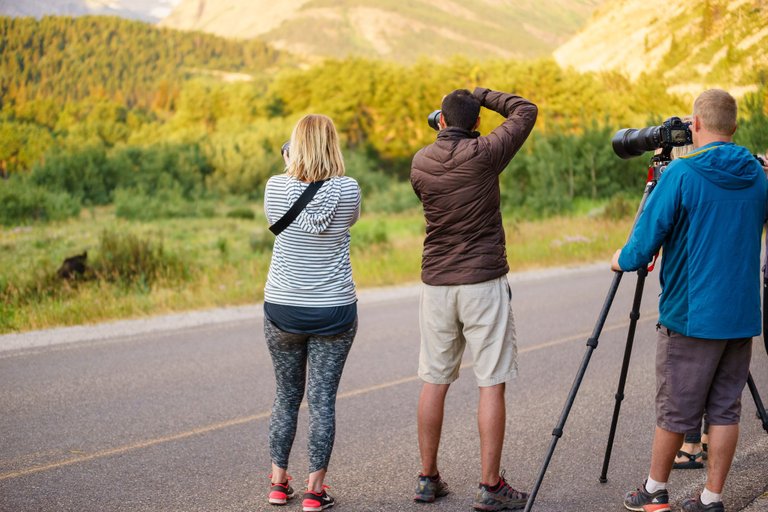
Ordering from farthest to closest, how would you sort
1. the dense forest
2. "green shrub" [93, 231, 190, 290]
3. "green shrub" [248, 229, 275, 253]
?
the dense forest
"green shrub" [248, 229, 275, 253]
"green shrub" [93, 231, 190, 290]

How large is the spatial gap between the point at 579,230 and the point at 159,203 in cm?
3135

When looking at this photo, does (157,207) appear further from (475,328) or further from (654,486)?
(654,486)

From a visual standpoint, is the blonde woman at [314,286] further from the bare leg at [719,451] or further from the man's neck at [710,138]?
the bare leg at [719,451]

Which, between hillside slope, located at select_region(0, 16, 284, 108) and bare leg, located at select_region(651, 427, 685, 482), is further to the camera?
hillside slope, located at select_region(0, 16, 284, 108)

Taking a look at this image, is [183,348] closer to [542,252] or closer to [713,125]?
[713,125]

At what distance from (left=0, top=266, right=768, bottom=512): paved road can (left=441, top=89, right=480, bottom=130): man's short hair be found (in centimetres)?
210

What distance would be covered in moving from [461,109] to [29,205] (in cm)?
4106

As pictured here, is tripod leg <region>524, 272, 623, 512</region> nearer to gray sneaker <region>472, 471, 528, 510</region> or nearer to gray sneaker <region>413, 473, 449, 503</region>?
gray sneaker <region>472, 471, 528, 510</region>

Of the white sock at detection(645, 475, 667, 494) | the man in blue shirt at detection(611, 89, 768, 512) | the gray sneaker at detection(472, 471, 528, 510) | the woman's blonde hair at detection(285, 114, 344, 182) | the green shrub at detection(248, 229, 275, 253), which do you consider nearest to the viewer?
the man in blue shirt at detection(611, 89, 768, 512)

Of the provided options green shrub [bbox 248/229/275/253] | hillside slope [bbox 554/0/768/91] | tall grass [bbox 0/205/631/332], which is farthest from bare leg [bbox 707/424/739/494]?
green shrub [bbox 248/229/275/253]

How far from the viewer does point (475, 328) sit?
441 cm

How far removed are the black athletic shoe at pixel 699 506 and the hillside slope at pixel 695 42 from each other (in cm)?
1104

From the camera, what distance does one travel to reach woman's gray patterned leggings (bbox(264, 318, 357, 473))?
176 inches

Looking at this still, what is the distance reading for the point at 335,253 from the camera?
176 inches
